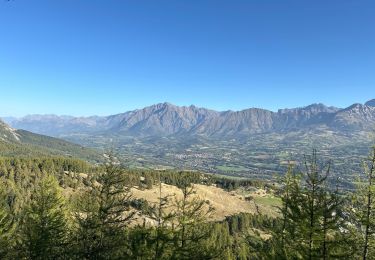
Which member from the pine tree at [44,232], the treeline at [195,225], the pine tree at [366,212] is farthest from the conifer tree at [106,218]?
the pine tree at [366,212]

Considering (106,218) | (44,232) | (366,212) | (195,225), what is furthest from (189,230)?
(44,232)

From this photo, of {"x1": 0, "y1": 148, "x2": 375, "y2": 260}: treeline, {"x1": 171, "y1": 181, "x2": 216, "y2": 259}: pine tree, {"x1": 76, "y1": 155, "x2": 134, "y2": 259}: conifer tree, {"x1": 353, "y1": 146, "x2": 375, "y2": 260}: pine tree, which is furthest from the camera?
{"x1": 76, "y1": 155, "x2": 134, "y2": 259}: conifer tree

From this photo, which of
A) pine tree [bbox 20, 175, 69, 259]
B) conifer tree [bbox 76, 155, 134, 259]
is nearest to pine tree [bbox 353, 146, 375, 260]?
conifer tree [bbox 76, 155, 134, 259]

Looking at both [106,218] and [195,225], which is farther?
[106,218]

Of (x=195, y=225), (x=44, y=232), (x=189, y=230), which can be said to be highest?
(x=195, y=225)

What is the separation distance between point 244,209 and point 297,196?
15947 cm

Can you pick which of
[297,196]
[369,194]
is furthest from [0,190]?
[369,194]

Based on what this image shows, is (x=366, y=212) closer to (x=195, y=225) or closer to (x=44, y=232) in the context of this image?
(x=195, y=225)

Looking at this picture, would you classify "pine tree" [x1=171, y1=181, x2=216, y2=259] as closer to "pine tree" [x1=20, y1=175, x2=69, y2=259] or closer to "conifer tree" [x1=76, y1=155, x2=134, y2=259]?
"conifer tree" [x1=76, y1=155, x2=134, y2=259]

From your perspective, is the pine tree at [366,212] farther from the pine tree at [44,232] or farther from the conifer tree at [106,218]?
the pine tree at [44,232]

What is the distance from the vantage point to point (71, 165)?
580ft

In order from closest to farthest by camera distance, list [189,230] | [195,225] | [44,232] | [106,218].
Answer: [195,225], [189,230], [106,218], [44,232]

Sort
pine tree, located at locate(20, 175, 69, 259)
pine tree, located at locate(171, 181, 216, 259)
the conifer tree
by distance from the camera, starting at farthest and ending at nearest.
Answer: pine tree, located at locate(20, 175, 69, 259)
the conifer tree
pine tree, located at locate(171, 181, 216, 259)

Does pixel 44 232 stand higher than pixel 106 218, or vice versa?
pixel 106 218
